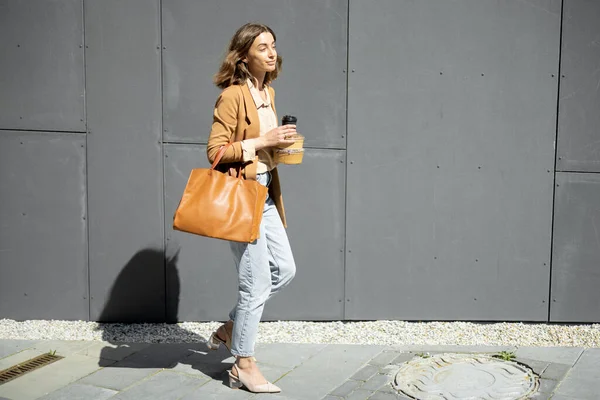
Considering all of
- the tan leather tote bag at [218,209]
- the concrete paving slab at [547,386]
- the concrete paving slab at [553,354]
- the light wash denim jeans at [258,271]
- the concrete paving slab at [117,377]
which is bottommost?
the concrete paving slab at [117,377]

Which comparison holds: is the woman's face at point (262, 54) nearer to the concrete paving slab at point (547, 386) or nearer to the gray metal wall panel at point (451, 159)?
the gray metal wall panel at point (451, 159)

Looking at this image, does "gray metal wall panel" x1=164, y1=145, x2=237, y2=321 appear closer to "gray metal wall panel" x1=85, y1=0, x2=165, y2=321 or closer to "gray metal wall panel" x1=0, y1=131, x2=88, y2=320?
"gray metal wall panel" x1=85, y1=0, x2=165, y2=321

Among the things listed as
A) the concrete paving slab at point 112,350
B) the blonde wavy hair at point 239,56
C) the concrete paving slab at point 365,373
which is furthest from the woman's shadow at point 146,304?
the blonde wavy hair at point 239,56

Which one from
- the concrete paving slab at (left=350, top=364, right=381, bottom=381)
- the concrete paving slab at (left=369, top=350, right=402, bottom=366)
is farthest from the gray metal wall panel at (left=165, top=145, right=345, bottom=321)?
the concrete paving slab at (left=350, top=364, right=381, bottom=381)

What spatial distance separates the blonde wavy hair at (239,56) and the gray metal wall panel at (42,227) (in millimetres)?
1791

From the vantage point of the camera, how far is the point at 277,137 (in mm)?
3559

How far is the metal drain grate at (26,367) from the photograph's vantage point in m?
4.11

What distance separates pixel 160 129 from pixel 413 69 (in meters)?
1.94

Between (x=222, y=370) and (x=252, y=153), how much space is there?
145 centimetres

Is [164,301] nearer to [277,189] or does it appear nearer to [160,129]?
[160,129]

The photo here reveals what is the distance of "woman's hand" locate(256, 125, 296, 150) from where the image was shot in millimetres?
3553

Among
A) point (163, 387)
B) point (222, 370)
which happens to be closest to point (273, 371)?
point (222, 370)

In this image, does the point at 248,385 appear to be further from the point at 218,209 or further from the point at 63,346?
the point at 63,346

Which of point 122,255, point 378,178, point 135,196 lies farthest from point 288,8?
point 122,255
